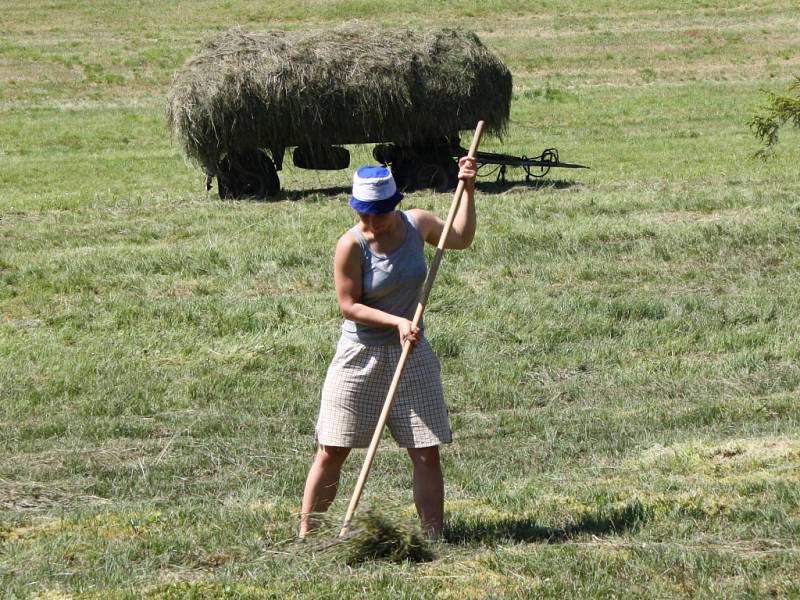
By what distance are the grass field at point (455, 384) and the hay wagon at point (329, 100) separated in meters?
0.75

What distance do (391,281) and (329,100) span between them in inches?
475

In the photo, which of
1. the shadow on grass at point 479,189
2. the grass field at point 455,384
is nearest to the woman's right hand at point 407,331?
the grass field at point 455,384

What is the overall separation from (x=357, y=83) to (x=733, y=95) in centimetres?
1537

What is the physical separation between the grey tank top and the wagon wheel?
39.1ft

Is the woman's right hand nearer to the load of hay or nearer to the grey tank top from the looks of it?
the grey tank top

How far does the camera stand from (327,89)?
55.2 ft

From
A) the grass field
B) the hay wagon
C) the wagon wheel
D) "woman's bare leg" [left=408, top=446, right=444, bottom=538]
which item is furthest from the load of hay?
"woman's bare leg" [left=408, top=446, right=444, bottom=538]

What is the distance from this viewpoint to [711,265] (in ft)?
38.6

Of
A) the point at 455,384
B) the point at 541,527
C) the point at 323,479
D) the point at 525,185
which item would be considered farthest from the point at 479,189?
the point at 323,479

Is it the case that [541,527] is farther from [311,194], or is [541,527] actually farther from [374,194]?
[311,194]

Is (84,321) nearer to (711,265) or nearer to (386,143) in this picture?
(711,265)

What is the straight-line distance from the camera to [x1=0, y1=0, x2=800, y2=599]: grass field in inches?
195

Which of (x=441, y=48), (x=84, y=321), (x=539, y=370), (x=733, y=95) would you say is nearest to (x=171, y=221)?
(x=84, y=321)

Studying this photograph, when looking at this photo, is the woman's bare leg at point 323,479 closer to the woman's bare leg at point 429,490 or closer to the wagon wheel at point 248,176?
the woman's bare leg at point 429,490
